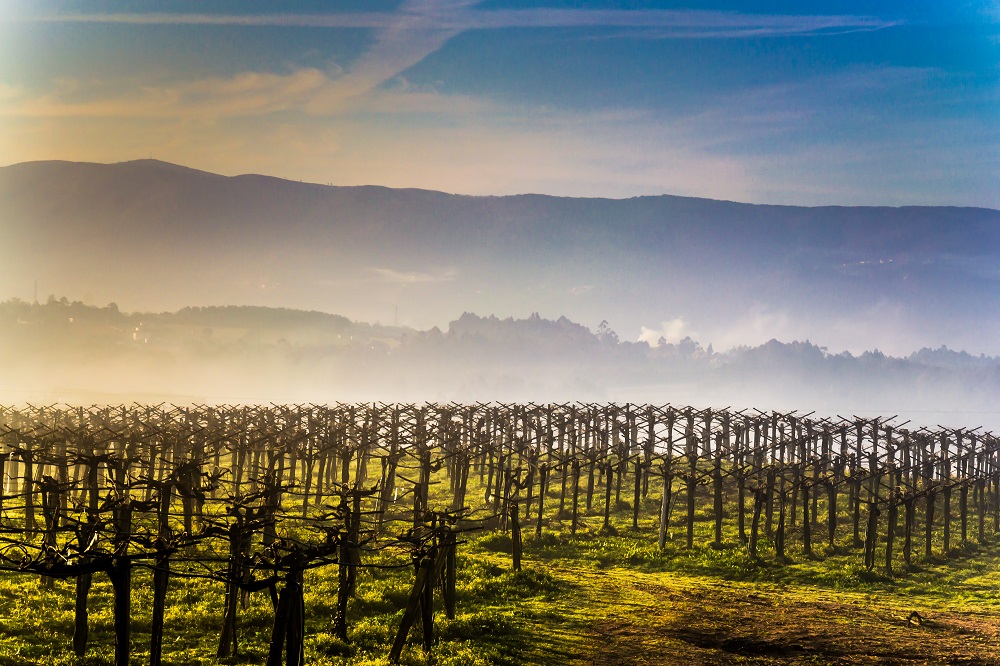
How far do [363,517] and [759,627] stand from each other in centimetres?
3244

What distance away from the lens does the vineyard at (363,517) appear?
2502 centimetres

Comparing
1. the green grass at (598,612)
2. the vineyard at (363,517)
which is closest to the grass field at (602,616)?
the green grass at (598,612)

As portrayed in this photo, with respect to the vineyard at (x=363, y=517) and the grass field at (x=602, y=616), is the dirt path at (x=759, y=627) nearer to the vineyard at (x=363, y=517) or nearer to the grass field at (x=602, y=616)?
the grass field at (x=602, y=616)

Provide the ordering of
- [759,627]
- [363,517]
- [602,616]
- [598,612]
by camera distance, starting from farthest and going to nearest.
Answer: [363,517], [598,612], [602,616], [759,627]

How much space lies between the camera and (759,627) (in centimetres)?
3712

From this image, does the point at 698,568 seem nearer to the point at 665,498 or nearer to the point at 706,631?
the point at 665,498

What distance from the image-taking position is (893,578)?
162ft

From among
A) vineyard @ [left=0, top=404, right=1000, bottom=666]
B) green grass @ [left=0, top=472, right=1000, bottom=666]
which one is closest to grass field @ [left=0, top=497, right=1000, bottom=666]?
green grass @ [left=0, top=472, right=1000, bottom=666]

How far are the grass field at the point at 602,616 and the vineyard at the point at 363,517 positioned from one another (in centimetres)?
53

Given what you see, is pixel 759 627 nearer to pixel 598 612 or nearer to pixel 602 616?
pixel 602 616

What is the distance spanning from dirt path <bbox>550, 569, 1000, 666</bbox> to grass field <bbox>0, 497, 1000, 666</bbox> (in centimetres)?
10

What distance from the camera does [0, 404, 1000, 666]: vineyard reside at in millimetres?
25016

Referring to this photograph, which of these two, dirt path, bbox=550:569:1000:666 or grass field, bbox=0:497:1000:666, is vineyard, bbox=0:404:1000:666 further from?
dirt path, bbox=550:569:1000:666

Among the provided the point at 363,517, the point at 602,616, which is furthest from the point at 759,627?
the point at 363,517
